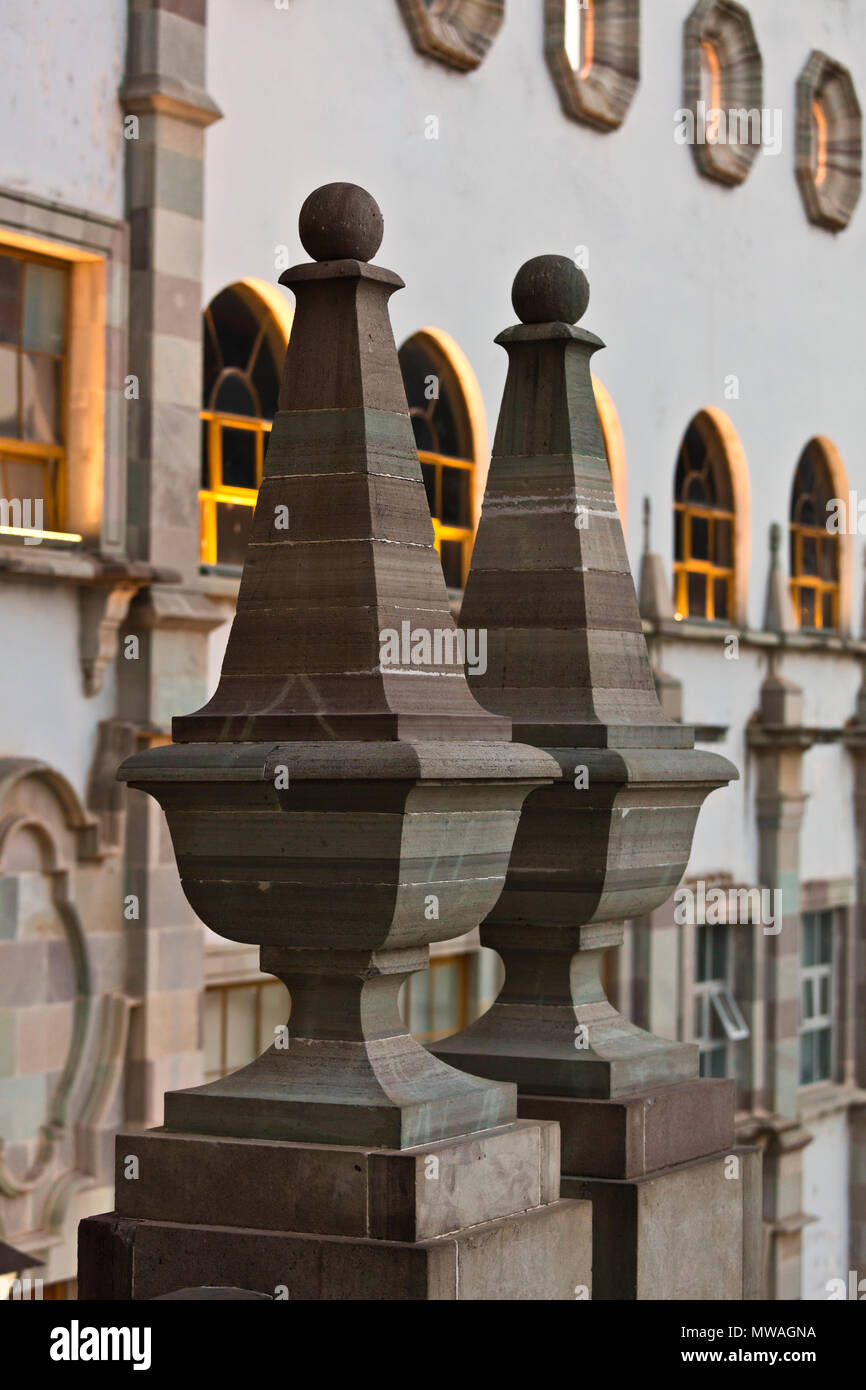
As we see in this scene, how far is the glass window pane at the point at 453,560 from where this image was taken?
18.2 m

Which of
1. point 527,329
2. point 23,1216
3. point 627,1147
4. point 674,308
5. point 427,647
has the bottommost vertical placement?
point 23,1216

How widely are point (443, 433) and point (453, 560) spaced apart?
1007 millimetres

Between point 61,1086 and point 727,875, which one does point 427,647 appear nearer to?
point 61,1086

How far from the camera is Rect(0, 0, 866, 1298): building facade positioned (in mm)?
13742

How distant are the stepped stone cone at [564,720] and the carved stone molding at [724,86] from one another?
15.7 metres

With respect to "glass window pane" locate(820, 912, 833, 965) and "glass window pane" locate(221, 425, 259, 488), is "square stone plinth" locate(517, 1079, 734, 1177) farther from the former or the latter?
"glass window pane" locate(820, 912, 833, 965)

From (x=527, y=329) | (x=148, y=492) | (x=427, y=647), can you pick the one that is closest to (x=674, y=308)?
(x=148, y=492)

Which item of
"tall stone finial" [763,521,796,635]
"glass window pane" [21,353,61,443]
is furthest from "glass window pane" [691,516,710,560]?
"glass window pane" [21,353,61,443]

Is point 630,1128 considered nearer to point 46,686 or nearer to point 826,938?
point 46,686

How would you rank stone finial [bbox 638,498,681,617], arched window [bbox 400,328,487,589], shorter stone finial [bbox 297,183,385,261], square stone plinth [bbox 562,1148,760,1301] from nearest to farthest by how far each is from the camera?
shorter stone finial [bbox 297,183,385,261]
square stone plinth [bbox 562,1148,760,1301]
arched window [bbox 400,328,487,589]
stone finial [bbox 638,498,681,617]

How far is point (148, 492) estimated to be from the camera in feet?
46.6

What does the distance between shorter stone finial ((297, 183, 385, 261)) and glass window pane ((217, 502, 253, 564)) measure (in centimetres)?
952

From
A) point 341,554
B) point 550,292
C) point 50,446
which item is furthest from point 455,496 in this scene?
point 341,554

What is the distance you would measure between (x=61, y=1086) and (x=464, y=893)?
8.59 metres
